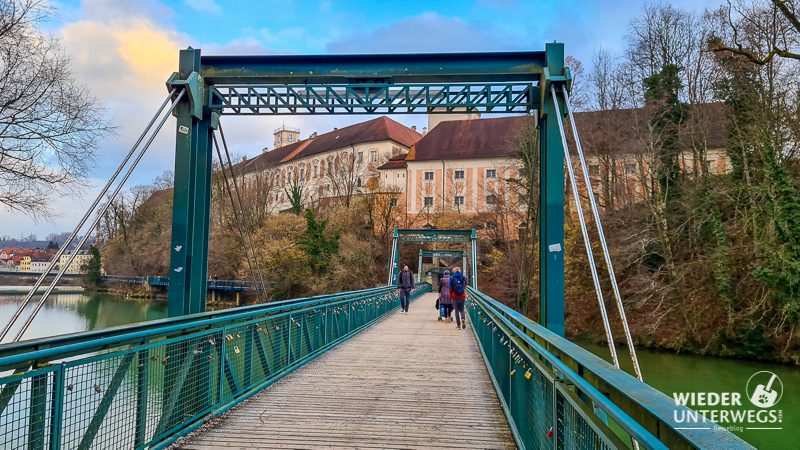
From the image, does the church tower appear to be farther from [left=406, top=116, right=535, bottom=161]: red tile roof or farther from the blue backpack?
the blue backpack

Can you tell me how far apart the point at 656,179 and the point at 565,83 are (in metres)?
20.2

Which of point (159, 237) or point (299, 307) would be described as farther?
point (159, 237)

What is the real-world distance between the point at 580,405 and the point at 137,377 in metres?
3.25

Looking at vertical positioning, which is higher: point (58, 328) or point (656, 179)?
point (656, 179)

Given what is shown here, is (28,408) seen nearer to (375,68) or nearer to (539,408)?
(539,408)

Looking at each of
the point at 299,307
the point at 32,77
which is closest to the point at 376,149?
the point at 32,77

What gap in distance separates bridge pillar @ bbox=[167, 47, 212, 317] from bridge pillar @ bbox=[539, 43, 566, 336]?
484cm

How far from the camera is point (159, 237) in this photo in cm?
4950

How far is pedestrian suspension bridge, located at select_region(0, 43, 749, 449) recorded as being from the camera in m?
3.03

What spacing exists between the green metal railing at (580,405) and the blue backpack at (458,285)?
7.25 m

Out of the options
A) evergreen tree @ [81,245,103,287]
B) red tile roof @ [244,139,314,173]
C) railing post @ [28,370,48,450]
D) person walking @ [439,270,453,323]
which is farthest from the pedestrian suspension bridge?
red tile roof @ [244,139,314,173]

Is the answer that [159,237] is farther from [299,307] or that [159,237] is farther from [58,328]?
[299,307]

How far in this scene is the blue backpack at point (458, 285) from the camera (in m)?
12.8


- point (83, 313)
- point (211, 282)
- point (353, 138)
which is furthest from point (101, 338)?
point (353, 138)
